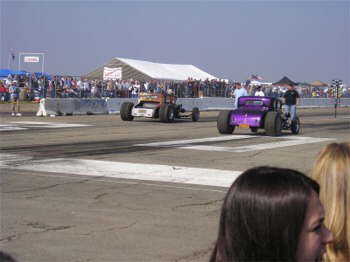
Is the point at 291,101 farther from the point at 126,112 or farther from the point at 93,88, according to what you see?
the point at 93,88

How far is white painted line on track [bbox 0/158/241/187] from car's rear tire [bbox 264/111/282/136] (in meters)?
7.37

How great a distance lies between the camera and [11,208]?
7305mm

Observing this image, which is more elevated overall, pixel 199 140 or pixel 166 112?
pixel 166 112

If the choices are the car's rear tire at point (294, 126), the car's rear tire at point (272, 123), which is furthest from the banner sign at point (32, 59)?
the car's rear tire at point (272, 123)

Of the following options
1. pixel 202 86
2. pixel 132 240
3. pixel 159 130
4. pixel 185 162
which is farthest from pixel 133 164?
pixel 202 86

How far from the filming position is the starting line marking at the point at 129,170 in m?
9.94

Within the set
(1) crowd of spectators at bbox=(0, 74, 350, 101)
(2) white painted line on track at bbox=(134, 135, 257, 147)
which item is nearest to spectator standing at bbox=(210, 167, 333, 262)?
(2) white painted line on track at bbox=(134, 135, 257, 147)

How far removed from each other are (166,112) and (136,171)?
43.7ft

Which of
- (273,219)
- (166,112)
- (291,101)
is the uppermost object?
(291,101)

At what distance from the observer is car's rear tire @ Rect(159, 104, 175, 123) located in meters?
23.8

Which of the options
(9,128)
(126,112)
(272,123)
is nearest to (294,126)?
(272,123)

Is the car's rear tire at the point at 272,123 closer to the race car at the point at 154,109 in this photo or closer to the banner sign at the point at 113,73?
the race car at the point at 154,109

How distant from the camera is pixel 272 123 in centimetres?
1811

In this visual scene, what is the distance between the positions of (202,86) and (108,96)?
28.3 feet
